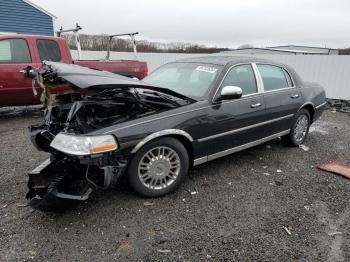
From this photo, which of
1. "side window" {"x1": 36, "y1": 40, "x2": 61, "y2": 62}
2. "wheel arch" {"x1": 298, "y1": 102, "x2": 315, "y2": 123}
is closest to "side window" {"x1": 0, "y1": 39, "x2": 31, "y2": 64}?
"side window" {"x1": 36, "y1": 40, "x2": 61, "y2": 62}

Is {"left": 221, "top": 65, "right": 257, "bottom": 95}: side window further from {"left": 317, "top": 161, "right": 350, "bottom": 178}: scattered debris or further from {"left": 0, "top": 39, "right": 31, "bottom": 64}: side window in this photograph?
{"left": 0, "top": 39, "right": 31, "bottom": 64}: side window

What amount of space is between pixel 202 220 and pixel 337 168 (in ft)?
8.71

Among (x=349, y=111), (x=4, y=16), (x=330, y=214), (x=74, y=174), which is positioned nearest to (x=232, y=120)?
(x=330, y=214)

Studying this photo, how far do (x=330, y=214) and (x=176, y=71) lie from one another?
2.78 meters

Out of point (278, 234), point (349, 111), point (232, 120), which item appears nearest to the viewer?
point (278, 234)

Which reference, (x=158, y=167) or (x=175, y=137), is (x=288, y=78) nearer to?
(x=175, y=137)

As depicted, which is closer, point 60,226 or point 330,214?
point 60,226

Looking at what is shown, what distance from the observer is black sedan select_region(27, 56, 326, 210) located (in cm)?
307

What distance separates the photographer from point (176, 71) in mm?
4695

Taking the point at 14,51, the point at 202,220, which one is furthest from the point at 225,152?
the point at 14,51

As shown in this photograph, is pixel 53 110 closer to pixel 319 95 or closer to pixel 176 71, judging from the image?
pixel 176 71

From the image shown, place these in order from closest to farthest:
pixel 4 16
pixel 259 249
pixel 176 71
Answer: pixel 259 249 < pixel 176 71 < pixel 4 16

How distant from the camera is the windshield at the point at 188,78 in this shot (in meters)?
4.12

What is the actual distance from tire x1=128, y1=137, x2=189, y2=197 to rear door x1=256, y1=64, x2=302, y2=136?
5.62 ft
